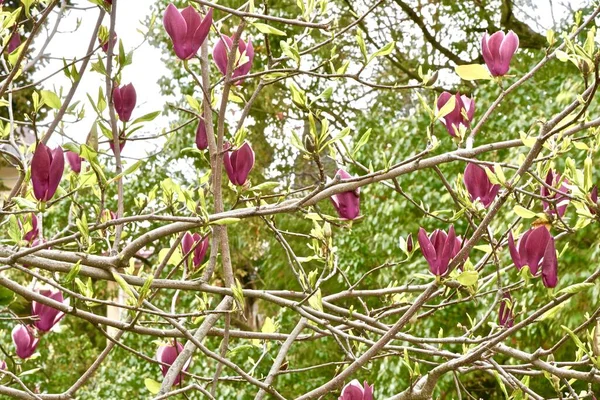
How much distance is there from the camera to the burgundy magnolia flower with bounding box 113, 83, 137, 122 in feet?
4.66

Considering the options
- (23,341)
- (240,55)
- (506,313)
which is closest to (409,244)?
(506,313)

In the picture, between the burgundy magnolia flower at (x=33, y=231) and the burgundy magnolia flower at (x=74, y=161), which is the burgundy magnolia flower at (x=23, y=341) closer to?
the burgundy magnolia flower at (x=33, y=231)

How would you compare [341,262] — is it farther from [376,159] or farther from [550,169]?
[550,169]

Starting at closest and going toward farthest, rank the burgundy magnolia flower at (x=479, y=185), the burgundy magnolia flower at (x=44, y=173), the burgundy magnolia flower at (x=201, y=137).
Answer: the burgundy magnolia flower at (x=44, y=173) < the burgundy magnolia flower at (x=479, y=185) < the burgundy magnolia flower at (x=201, y=137)

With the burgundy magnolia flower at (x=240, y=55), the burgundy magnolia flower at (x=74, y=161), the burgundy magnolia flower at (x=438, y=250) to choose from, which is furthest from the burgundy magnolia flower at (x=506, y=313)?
the burgundy magnolia flower at (x=74, y=161)

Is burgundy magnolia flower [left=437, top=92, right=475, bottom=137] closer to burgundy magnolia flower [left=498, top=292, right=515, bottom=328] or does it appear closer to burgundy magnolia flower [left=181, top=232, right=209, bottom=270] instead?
burgundy magnolia flower [left=498, top=292, right=515, bottom=328]

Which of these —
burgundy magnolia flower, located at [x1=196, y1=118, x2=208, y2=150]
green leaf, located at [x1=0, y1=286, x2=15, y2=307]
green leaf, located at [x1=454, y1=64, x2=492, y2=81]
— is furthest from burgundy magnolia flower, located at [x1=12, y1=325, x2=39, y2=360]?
green leaf, located at [x1=454, y1=64, x2=492, y2=81]

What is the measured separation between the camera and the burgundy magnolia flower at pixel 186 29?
48.9 inches

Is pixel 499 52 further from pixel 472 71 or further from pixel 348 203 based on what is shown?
pixel 348 203

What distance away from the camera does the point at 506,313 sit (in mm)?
1490

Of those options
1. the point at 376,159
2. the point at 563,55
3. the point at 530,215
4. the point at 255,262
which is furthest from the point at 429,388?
the point at 255,262

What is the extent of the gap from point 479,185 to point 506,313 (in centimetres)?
27

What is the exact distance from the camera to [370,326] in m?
1.48

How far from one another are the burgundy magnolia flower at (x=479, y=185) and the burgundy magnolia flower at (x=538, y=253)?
7.1 inches
